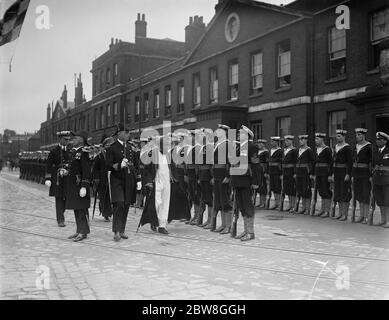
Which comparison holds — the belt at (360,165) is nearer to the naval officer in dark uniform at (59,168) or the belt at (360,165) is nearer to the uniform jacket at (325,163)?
the uniform jacket at (325,163)

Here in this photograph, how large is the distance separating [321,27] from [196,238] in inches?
506

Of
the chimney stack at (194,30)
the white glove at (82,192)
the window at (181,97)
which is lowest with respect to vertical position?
the white glove at (82,192)

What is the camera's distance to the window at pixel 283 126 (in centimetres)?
2020

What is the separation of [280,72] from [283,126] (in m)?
2.45

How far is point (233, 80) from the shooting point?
78.4ft

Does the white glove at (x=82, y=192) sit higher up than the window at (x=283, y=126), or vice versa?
the window at (x=283, y=126)

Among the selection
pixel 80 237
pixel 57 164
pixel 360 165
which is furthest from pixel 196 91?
pixel 80 237

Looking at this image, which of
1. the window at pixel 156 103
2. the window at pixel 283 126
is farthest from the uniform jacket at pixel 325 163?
the window at pixel 156 103

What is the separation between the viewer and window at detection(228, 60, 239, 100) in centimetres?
2367

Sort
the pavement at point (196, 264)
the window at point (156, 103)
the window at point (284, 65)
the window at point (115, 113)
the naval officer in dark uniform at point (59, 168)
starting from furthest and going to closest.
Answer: the window at point (115, 113) < the window at point (156, 103) < the window at point (284, 65) < the naval officer in dark uniform at point (59, 168) < the pavement at point (196, 264)

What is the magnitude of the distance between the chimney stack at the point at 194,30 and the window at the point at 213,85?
777cm

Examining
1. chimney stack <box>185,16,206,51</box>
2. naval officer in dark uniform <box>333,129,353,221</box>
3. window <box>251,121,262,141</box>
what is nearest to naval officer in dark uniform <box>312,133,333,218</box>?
naval officer in dark uniform <box>333,129,353,221</box>

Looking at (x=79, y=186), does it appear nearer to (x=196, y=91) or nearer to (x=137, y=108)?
(x=196, y=91)
